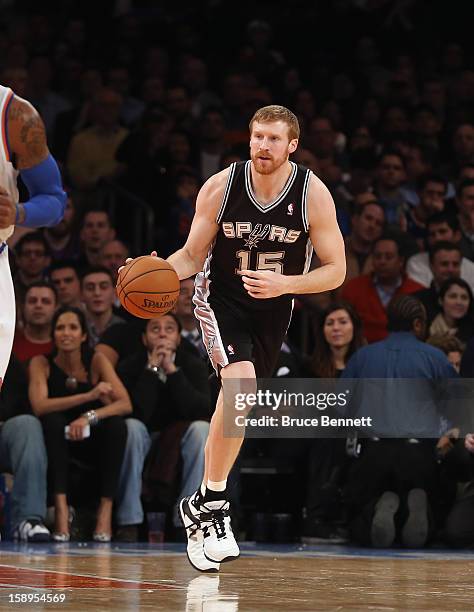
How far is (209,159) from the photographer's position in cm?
1202

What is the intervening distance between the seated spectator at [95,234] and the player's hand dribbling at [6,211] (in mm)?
5650

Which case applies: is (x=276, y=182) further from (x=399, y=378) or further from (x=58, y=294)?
(x=58, y=294)

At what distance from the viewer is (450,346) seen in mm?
9141

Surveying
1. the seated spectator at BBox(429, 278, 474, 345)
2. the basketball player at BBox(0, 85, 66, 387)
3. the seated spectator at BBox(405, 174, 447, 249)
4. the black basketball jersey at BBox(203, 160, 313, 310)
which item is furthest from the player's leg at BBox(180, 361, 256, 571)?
the seated spectator at BBox(405, 174, 447, 249)

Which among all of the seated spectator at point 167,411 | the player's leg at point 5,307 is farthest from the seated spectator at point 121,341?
the player's leg at point 5,307

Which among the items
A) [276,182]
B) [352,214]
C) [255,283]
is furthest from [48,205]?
[352,214]

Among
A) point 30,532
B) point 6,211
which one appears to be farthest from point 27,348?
point 6,211

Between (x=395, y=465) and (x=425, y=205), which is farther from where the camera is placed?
(x=425, y=205)

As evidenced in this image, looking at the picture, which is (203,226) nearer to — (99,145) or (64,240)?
(64,240)

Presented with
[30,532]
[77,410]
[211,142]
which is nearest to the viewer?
[30,532]

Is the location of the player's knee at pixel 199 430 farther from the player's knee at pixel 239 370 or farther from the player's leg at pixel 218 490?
the player's knee at pixel 239 370

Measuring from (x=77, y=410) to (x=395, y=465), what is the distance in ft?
7.21

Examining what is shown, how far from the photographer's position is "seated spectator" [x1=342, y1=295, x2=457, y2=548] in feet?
27.4

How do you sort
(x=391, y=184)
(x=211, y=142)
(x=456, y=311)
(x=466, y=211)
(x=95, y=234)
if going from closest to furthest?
(x=456, y=311) → (x=95, y=234) → (x=466, y=211) → (x=391, y=184) → (x=211, y=142)
